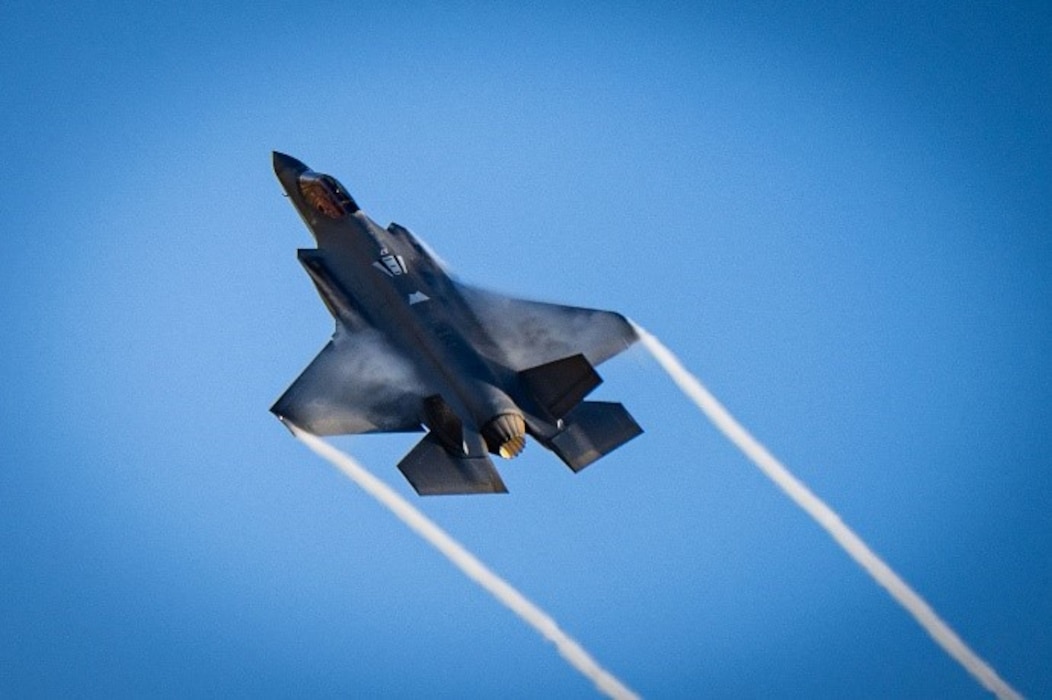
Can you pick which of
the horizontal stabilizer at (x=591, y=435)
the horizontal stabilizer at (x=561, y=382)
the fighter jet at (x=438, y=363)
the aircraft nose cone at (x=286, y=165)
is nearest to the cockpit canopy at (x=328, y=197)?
the fighter jet at (x=438, y=363)

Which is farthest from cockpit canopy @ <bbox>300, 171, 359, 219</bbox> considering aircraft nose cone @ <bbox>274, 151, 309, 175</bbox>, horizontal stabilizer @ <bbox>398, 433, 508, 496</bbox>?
horizontal stabilizer @ <bbox>398, 433, 508, 496</bbox>

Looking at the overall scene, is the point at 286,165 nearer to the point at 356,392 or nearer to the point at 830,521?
the point at 356,392

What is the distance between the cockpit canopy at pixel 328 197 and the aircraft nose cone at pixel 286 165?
1.97 feet

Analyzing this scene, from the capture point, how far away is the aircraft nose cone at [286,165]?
27.9 metres

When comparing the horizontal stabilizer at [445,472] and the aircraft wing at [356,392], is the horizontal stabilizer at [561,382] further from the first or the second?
the aircraft wing at [356,392]

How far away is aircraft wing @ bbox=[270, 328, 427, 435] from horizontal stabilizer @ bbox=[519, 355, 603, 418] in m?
1.69

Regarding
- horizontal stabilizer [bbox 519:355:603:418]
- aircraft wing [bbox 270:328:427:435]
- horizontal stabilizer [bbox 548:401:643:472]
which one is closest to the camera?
horizontal stabilizer [bbox 519:355:603:418]

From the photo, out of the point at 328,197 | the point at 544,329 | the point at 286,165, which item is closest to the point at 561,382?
the point at 544,329

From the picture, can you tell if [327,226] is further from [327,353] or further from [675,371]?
[675,371]

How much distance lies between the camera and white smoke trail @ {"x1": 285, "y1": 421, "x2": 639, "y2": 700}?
25.1 metres

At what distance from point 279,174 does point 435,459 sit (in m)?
6.62

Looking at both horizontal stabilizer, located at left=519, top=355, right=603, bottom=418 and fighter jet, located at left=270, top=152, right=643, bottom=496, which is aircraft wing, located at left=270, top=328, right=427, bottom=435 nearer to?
fighter jet, located at left=270, top=152, right=643, bottom=496

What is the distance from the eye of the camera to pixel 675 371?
84.7ft

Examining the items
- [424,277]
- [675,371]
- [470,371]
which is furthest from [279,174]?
[675,371]
